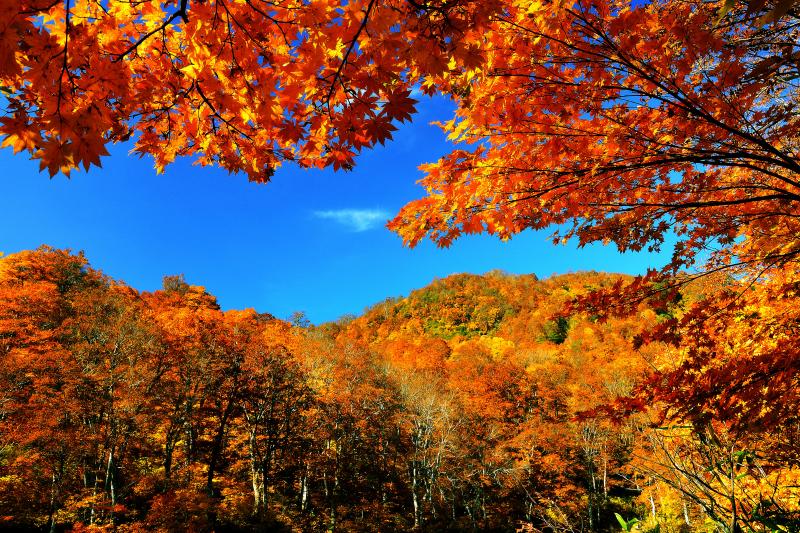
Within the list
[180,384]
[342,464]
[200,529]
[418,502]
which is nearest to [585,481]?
[418,502]

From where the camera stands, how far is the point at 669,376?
3.76 metres

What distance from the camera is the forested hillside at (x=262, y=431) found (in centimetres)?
1345

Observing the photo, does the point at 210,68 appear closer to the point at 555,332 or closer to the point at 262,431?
the point at 262,431

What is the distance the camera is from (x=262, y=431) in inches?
779

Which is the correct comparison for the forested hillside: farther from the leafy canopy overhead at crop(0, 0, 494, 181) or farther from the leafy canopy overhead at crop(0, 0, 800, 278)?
the leafy canopy overhead at crop(0, 0, 494, 181)

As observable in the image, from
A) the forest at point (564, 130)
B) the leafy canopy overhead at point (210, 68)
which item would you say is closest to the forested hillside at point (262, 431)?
the forest at point (564, 130)

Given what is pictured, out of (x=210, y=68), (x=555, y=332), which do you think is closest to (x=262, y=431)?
(x=210, y=68)

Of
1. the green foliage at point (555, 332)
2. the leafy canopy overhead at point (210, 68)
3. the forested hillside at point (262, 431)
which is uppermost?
the green foliage at point (555, 332)

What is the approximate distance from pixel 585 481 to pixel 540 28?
3211 cm

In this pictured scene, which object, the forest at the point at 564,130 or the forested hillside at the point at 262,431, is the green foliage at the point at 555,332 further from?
the forest at the point at 564,130

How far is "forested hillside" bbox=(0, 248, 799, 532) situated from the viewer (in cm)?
1345

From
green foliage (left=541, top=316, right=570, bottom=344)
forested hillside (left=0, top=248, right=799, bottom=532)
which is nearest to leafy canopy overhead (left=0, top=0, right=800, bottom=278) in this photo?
forested hillside (left=0, top=248, right=799, bottom=532)

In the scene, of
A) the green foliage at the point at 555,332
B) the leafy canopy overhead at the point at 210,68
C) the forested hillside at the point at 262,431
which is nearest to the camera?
the leafy canopy overhead at the point at 210,68

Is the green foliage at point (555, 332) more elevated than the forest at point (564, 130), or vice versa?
the green foliage at point (555, 332)
